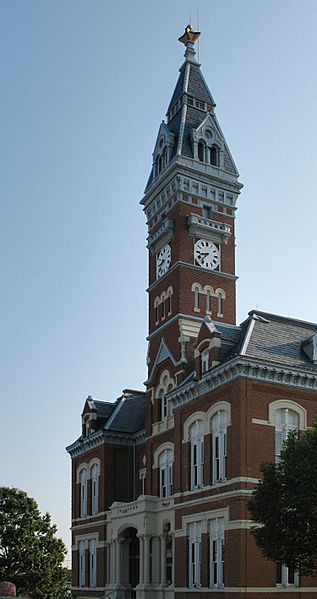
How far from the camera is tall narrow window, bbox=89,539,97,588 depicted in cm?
4962

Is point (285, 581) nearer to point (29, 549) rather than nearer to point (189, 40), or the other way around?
point (29, 549)

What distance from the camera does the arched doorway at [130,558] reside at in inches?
1810

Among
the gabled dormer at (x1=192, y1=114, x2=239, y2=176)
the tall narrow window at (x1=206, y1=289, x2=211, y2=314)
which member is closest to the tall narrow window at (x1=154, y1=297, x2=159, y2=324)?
the tall narrow window at (x1=206, y1=289, x2=211, y2=314)

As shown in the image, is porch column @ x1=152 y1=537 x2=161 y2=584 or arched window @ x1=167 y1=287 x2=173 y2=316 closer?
porch column @ x1=152 y1=537 x2=161 y2=584

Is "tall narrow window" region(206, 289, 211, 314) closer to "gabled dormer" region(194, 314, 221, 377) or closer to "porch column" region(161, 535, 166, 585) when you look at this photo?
"gabled dormer" region(194, 314, 221, 377)

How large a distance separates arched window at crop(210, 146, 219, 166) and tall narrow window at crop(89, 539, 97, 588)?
83.4 feet

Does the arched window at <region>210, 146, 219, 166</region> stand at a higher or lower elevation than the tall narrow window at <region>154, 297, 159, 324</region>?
higher

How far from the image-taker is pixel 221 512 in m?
34.6

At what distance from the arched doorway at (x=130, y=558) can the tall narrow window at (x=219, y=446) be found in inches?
475

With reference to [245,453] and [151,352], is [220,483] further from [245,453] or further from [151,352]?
[151,352]

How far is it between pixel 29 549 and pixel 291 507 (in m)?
36.7

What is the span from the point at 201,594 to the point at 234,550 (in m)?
3.79

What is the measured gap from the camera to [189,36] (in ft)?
176

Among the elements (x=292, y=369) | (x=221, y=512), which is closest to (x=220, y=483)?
(x=221, y=512)
